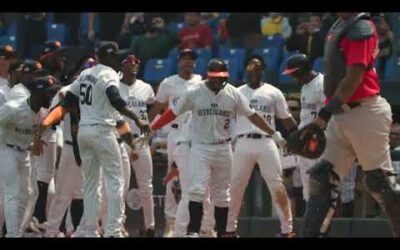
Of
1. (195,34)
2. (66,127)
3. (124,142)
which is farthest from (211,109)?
(195,34)

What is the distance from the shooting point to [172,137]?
14.1m

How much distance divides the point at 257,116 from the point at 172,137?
208 cm

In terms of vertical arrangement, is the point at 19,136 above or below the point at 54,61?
below

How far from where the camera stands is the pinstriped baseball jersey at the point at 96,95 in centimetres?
1148

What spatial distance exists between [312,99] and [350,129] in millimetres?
4575

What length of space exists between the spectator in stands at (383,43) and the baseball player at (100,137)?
5370 millimetres

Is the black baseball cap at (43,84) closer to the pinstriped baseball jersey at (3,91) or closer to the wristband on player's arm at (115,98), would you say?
the wristband on player's arm at (115,98)

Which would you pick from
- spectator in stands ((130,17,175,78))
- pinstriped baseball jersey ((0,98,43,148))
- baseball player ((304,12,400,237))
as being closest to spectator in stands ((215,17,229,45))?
spectator in stands ((130,17,175,78))

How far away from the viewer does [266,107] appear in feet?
43.5

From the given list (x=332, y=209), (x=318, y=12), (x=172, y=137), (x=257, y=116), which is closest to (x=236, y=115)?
(x=257, y=116)

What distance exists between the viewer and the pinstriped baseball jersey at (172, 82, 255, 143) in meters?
12.1

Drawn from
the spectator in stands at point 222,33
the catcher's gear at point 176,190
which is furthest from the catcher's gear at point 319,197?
the spectator in stands at point 222,33

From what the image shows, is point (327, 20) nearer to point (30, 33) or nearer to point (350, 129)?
point (30, 33)

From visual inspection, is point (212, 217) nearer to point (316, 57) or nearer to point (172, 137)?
point (172, 137)
